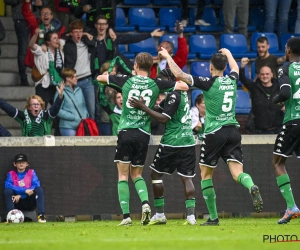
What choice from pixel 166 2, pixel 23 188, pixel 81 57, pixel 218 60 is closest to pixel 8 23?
pixel 81 57

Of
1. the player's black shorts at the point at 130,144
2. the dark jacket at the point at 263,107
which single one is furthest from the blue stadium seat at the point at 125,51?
the player's black shorts at the point at 130,144

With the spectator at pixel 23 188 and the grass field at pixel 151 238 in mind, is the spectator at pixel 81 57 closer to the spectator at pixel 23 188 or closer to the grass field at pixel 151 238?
the spectator at pixel 23 188

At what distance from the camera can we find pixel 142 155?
12336 mm

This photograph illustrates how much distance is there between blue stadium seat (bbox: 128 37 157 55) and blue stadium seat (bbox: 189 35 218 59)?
0.88 m

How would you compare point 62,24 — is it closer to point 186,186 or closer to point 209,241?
point 186,186

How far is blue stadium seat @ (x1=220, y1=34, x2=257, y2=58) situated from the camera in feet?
66.4

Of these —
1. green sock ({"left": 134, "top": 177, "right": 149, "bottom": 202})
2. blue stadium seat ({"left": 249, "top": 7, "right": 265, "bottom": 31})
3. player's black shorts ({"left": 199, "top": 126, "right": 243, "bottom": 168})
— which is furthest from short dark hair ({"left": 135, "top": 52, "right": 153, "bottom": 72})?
blue stadium seat ({"left": 249, "top": 7, "right": 265, "bottom": 31})

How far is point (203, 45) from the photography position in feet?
66.2

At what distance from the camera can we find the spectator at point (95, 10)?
18.2 metres

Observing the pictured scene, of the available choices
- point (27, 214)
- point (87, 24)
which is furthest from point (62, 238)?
point (87, 24)

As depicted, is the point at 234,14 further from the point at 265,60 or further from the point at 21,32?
the point at 21,32

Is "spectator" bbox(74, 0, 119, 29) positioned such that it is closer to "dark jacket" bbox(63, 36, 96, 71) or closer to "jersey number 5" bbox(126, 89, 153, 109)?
"dark jacket" bbox(63, 36, 96, 71)

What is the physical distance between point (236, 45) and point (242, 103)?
180 cm

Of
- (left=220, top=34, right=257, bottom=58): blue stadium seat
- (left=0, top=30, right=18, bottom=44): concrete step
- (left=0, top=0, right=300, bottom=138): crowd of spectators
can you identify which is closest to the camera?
(left=0, top=0, right=300, bottom=138): crowd of spectators
